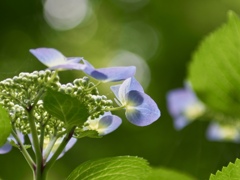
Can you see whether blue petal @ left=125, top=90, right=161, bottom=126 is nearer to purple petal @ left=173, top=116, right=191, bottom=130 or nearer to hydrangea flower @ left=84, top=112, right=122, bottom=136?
hydrangea flower @ left=84, top=112, right=122, bottom=136

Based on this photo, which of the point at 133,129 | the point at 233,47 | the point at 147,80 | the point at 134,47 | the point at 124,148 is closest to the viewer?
the point at 233,47

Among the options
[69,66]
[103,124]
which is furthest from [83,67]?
[103,124]

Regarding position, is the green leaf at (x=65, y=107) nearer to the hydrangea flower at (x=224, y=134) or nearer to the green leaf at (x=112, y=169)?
the green leaf at (x=112, y=169)

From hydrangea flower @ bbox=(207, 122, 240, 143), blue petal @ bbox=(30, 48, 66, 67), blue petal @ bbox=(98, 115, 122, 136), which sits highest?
blue petal @ bbox=(30, 48, 66, 67)

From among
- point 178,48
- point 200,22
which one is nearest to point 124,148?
point 178,48

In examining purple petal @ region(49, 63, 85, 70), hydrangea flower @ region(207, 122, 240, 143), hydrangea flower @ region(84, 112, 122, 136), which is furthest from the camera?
hydrangea flower @ region(207, 122, 240, 143)

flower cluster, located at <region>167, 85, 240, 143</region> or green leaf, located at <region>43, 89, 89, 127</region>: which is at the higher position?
green leaf, located at <region>43, 89, 89, 127</region>

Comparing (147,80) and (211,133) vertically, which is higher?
(211,133)

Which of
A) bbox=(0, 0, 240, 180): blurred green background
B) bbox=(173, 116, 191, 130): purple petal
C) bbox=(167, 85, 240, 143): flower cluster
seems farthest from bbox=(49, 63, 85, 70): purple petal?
bbox=(0, 0, 240, 180): blurred green background

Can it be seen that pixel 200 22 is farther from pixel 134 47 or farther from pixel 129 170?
pixel 129 170
